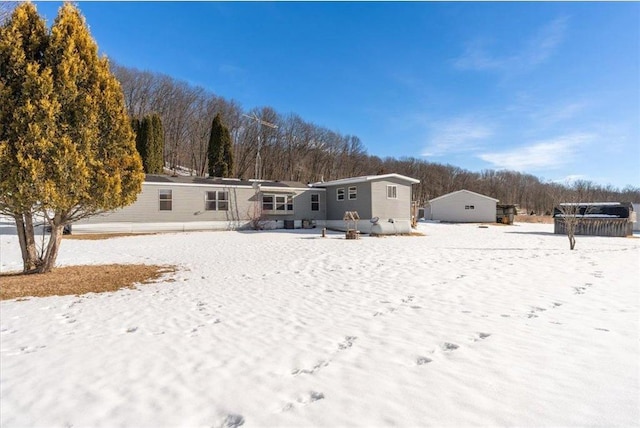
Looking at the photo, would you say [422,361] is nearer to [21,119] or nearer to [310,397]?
[310,397]

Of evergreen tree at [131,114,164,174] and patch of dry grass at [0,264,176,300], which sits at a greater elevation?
evergreen tree at [131,114,164,174]

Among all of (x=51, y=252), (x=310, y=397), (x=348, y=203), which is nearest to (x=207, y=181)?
(x=348, y=203)

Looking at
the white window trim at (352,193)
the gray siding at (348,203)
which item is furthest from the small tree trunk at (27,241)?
the white window trim at (352,193)

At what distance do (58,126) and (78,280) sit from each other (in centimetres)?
307

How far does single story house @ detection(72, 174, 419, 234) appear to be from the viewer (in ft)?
61.4

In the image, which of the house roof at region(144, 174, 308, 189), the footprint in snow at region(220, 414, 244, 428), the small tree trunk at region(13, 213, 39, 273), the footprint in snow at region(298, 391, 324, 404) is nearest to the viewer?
the footprint in snow at region(220, 414, 244, 428)

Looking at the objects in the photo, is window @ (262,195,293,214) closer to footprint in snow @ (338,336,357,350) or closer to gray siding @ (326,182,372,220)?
gray siding @ (326,182,372,220)

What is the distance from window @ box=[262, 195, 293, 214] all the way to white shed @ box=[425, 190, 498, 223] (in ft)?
72.5

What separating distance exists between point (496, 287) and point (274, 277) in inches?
165

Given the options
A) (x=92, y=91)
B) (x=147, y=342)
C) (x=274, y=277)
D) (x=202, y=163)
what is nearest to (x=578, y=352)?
(x=147, y=342)

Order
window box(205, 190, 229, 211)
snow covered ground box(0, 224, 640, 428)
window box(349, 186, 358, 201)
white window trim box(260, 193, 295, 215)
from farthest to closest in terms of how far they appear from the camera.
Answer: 1. white window trim box(260, 193, 295, 215)
2. window box(349, 186, 358, 201)
3. window box(205, 190, 229, 211)
4. snow covered ground box(0, 224, 640, 428)

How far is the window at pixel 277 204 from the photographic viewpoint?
73.8 ft

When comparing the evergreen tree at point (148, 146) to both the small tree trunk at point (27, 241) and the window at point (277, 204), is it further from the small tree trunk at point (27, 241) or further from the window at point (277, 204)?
the small tree trunk at point (27, 241)

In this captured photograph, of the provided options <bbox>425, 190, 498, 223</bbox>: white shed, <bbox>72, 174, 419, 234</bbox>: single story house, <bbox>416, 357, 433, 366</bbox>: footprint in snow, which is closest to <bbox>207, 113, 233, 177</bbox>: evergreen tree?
<bbox>72, 174, 419, 234</bbox>: single story house
